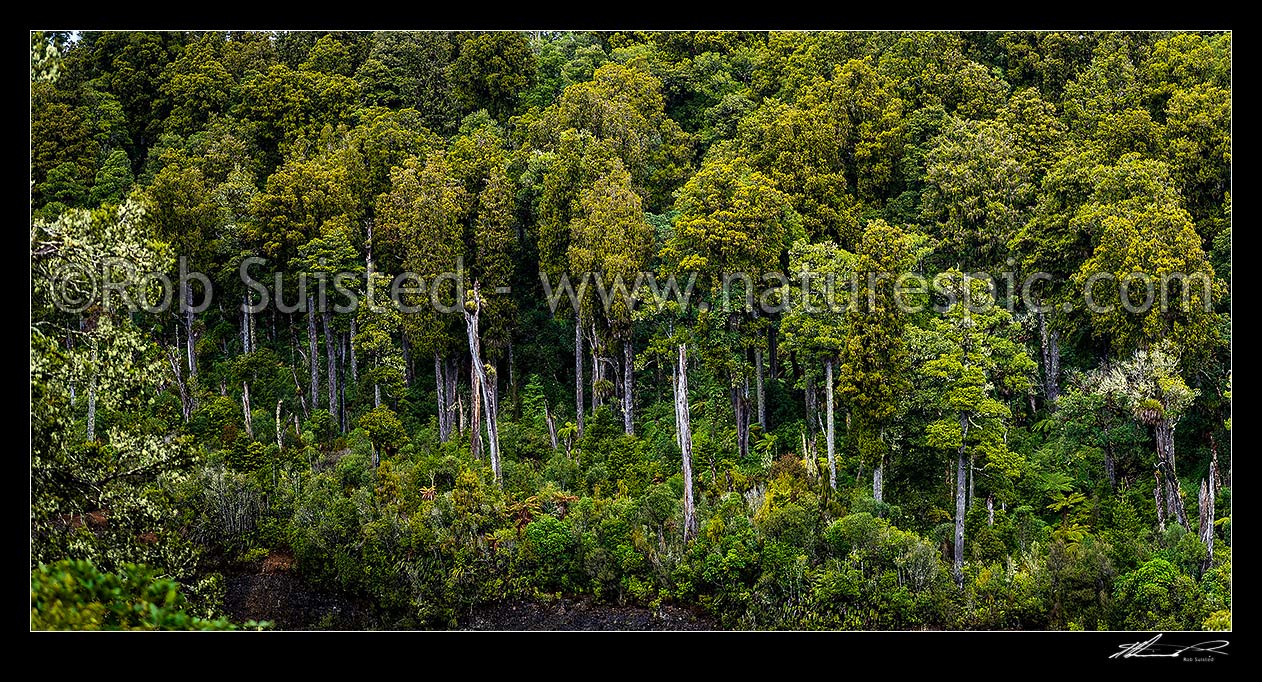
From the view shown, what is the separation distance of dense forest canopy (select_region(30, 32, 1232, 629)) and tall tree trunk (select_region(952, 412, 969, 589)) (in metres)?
0.10

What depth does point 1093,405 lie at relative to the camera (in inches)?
675

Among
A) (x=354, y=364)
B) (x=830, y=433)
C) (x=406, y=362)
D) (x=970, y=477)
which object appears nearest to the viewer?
(x=970, y=477)

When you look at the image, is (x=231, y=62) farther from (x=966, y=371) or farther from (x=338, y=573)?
(x=966, y=371)

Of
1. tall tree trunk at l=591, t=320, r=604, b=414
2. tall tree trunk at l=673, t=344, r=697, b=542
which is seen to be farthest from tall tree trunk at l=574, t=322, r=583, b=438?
tall tree trunk at l=673, t=344, r=697, b=542

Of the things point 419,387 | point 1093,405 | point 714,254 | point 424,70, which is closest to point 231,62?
point 424,70

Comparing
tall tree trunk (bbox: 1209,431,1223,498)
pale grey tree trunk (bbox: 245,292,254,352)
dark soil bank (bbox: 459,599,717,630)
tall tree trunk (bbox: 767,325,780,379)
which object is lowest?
dark soil bank (bbox: 459,599,717,630)

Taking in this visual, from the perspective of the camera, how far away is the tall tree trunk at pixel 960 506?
1589 cm

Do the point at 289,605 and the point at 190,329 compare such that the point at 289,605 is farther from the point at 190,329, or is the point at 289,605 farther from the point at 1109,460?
the point at 1109,460

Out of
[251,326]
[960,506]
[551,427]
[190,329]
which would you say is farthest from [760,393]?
[190,329]

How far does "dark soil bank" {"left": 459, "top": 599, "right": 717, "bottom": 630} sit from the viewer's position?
15812 millimetres

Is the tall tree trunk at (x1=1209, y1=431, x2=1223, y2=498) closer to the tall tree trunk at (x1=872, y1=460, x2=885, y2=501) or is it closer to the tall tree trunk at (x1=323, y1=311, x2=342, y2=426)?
the tall tree trunk at (x1=872, y1=460, x2=885, y2=501)

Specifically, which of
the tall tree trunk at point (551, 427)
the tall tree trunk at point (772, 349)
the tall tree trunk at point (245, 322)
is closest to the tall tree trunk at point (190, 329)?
the tall tree trunk at point (245, 322)
